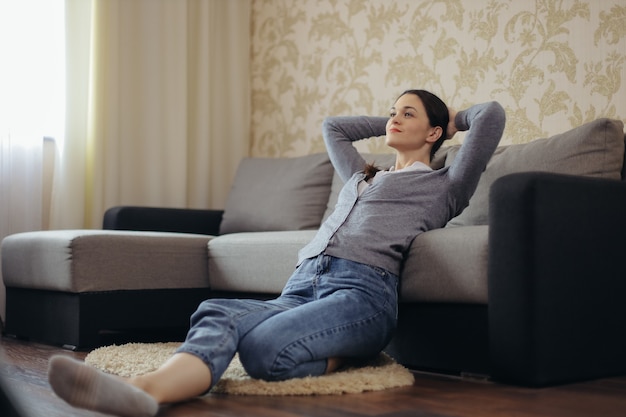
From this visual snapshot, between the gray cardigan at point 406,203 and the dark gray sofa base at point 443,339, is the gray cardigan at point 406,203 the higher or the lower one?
the higher one

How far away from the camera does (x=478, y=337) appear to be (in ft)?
7.83

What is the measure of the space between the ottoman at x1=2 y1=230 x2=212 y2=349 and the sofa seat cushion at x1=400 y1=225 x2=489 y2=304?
1.18 meters

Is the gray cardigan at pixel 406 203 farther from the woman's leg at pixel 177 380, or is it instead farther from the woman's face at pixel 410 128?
the woman's leg at pixel 177 380

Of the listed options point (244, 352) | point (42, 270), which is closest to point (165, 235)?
point (42, 270)

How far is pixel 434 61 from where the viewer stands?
3.84 m

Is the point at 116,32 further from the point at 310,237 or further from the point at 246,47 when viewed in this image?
the point at 310,237

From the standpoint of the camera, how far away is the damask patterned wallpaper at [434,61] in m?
3.26

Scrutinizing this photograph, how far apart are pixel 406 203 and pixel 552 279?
0.51 metres

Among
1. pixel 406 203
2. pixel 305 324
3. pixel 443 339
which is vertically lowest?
pixel 443 339

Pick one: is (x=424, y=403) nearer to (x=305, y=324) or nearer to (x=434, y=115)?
(x=305, y=324)

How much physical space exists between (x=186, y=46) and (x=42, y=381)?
2596mm

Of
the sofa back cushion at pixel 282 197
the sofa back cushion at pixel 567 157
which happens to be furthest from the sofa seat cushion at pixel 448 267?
the sofa back cushion at pixel 282 197

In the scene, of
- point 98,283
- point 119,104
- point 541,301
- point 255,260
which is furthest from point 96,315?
point 541,301

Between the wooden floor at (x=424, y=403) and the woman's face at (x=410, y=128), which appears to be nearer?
the wooden floor at (x=424, y=403)
